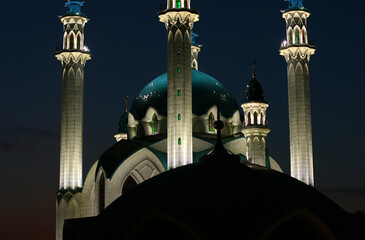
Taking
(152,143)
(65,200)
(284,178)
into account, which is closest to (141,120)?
(152,143)

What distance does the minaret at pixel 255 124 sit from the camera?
128ft

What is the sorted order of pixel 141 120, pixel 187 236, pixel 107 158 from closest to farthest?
1. pixel 187 236
2. pixel 107 158
3. pixel 141 120

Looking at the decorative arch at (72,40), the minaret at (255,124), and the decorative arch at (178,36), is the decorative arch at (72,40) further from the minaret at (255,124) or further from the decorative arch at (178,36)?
the minaret at (255,124)

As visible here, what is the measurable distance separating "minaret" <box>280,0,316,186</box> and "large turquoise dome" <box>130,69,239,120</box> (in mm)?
4808

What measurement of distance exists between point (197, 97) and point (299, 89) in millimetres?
6235

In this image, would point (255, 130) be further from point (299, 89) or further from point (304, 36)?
point (304, 36)

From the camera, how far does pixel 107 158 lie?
Answer: 3825cm

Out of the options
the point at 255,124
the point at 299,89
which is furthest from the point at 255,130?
the point at 299,89

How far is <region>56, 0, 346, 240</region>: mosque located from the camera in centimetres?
3547

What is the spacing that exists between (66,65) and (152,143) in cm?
718

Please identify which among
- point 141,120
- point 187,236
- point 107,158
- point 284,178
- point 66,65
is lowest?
point 187,236

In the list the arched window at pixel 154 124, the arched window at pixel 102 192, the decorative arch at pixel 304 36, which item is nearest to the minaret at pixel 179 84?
the arched window at pixel 102 192

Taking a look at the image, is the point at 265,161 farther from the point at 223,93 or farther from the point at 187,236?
the point at 187,236

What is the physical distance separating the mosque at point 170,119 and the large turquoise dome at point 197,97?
0.07 meters
